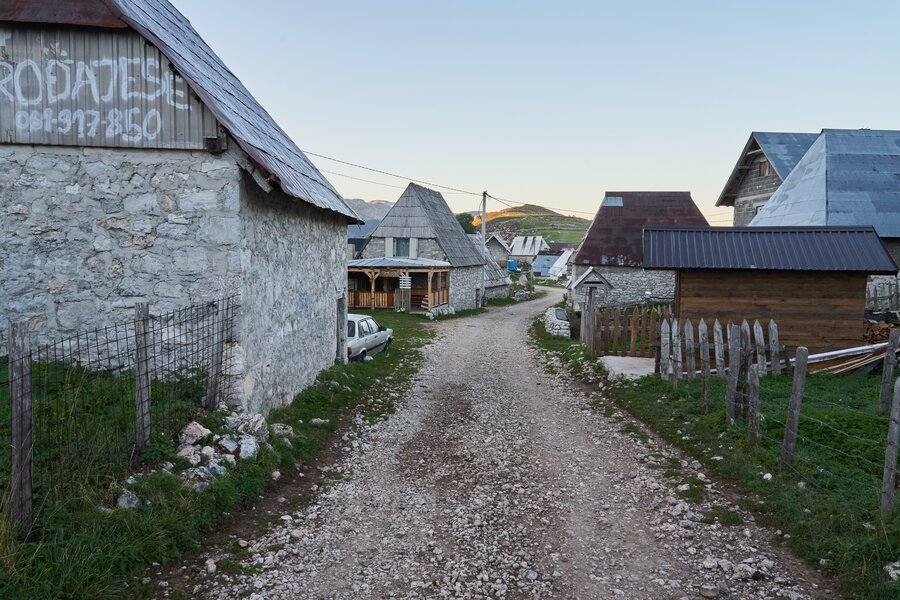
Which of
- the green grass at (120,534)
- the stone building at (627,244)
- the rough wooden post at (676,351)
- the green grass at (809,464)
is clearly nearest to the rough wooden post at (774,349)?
the green grass at (809,464)

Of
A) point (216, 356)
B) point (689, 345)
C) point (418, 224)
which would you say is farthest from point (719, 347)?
point (418, 224)

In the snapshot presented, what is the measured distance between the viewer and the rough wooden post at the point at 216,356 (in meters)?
7.08

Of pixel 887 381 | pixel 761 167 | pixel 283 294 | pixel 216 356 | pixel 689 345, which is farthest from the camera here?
pixel 761 167

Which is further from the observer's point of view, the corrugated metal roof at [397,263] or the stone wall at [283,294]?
the corrugated metal roof at [397,263]

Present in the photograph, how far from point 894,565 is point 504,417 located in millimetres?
5934

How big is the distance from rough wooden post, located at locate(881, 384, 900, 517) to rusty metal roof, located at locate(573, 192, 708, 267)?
66.1 ft

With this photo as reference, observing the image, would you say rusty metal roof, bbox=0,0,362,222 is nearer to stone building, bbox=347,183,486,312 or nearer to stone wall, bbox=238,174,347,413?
stone wall, bbox=238,174,347,413

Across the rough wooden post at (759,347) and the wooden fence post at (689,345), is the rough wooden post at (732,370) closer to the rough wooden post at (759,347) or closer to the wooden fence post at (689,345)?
the wooden fence post at (689,345)

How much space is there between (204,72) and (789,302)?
38.1 feet

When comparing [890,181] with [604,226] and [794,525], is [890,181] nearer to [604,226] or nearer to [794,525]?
[604,226]

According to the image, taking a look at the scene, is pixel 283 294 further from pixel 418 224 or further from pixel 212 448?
pixel 418 224

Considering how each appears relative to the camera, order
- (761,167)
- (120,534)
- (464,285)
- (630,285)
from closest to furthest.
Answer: (120,534), (630,285), (761,167), (464,285)

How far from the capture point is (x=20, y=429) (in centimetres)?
432

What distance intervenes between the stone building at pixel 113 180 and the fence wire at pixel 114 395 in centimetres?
28
